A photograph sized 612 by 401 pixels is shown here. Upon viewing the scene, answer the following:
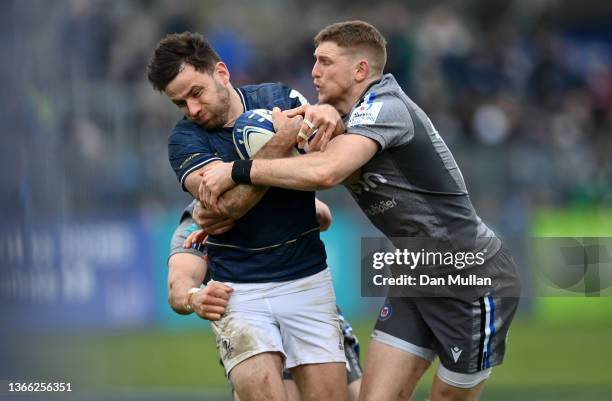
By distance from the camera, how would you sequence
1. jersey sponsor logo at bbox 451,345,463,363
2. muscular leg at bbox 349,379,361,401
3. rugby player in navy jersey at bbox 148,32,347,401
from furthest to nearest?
muscular leg at bbox 349,379,361,401, jersey sponsor logo at bbox 451,345,463,363, rugby player in navy jersey at bbox 148,32,347,401

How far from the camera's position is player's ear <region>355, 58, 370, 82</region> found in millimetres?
6477

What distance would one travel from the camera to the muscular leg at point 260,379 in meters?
6.09

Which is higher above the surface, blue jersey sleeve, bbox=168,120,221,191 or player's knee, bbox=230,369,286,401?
blue jersey sleeve, bbox=168,120,221,191

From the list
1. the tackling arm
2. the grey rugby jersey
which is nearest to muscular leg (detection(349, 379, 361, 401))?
the grey rugby jersey

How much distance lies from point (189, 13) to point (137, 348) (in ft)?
26.4

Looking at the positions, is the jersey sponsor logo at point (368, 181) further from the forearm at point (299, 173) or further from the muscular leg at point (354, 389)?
the muscular leg at point (354, 389)

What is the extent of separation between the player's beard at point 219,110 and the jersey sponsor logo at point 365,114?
2.26 ft

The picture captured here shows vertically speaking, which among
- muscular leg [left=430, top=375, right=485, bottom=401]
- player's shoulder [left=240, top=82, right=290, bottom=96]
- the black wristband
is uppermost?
player's shoulder [left=240, top=82, right=290, bottom=96]

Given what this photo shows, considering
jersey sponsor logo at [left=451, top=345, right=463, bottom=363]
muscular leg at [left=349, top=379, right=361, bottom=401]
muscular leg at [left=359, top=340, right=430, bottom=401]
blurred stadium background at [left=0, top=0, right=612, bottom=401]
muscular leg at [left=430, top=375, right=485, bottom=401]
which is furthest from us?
blurred stadium background at [left=0, top=0, right=612, bottom=401]

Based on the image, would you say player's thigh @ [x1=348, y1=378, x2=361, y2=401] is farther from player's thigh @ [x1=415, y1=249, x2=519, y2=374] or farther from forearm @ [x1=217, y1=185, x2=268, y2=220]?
forearm @ [x1=217, y1=185, x2=268, y2=220]

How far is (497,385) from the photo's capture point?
11.2 m

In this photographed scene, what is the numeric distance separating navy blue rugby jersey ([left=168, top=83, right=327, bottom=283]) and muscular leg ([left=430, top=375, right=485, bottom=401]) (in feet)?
3.32

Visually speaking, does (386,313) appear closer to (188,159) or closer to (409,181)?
(409,181)

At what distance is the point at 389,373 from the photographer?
651cm
